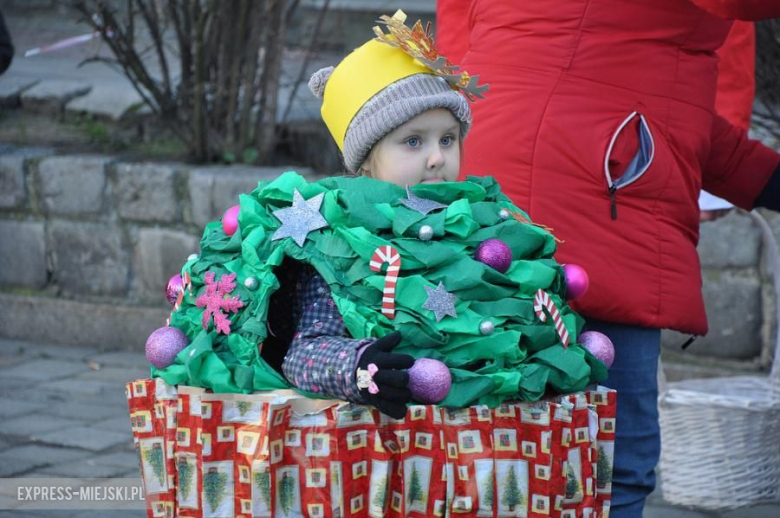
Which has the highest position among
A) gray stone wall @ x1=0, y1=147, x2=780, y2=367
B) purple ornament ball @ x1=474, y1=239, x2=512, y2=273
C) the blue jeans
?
purple ornament ball @ x1=474, y1=239, x2=512, y2=273

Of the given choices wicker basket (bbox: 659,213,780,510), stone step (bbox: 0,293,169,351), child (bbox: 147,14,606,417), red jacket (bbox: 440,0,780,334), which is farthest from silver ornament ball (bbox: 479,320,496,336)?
stone step (bbox: 0,293,169,351)

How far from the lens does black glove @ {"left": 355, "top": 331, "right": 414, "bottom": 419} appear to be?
1773 millimetres

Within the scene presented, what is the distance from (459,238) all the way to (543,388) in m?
0.32

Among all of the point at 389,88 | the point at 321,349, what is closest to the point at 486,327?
the point at 321,349

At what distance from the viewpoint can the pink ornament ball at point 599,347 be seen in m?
2.07

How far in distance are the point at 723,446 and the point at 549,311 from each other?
5.62 ft

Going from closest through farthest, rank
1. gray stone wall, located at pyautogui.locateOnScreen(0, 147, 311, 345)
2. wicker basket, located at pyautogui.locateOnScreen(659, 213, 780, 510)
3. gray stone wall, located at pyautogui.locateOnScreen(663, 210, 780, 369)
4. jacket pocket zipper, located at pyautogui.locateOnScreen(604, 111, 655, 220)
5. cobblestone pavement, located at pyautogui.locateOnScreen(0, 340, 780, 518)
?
1. jacket pocket zipper, located at pyautogui.locateOnScreen(604, 111, 655, 220)
2. wicker basket, located at pyautogui.locateOnScreen(659, 213, 780, 510)
3. cobblestone pavement, located at pyautogui.locateOnScreen(0, 340, 780, 518)
4. gray stone wall, located at pyautogui.locateOnScreen(663, 210, 780, 369)
5. gray stone wall, located at pyautogui.locateOnScreen(0, 147, 311, 345)

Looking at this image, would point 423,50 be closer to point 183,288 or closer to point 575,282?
point 575,282

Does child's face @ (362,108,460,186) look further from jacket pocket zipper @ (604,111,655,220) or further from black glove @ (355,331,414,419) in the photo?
black glove @ (355,331,414,419)

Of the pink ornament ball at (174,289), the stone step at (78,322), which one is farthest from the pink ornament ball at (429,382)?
the stone step at (78,322)

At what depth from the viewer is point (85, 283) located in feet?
17.6

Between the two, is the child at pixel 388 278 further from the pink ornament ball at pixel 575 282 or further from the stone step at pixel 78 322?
the stone step at pixel 78 322

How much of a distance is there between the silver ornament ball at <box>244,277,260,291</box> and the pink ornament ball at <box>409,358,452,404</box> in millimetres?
345

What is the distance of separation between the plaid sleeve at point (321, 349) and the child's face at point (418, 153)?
0.90 feet
